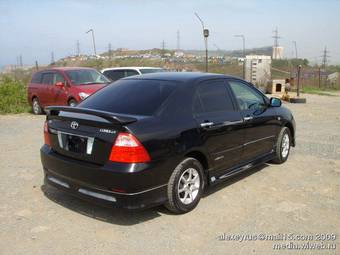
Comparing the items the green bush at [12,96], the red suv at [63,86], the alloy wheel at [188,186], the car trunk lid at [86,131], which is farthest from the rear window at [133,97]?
the green bush at [12,96]

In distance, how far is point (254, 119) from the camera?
5891 millimetres

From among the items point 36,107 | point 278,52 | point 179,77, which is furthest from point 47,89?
point 278,52

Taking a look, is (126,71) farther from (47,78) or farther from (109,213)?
(109,213)

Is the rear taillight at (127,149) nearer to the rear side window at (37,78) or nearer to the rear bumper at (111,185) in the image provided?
the rear bumper at (111,185)

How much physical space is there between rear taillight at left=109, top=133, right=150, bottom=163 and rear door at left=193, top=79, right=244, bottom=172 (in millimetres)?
1004

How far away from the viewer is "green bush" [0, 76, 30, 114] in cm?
1522

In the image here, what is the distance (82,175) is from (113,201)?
0.46 metres

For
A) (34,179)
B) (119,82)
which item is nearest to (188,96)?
(119,82)

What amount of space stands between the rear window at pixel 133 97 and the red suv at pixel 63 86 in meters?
7.04

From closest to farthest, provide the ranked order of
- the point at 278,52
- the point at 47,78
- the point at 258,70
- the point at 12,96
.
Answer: the point at 47,78 → the point at 12,96 → the point at 258,70 → the point at 278,52

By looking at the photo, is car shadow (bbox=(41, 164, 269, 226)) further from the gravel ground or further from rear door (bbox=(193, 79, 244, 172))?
rear door (bbox=(193, 79, 244, 172))

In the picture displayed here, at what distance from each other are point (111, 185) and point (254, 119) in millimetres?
2633

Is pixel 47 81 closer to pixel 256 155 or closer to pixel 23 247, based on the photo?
pixel 256 155

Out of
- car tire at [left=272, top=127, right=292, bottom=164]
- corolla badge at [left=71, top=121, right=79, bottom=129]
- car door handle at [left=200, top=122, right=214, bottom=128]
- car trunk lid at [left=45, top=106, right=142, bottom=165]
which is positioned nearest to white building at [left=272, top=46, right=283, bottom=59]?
car tire at [left=272, top=127, right=292, bottom=164]
